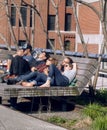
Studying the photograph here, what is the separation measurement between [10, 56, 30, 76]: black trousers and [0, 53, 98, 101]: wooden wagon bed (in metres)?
1.12

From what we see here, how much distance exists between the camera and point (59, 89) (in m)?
13.5

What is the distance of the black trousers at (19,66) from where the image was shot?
1523cm

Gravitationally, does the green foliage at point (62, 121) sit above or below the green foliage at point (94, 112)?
below

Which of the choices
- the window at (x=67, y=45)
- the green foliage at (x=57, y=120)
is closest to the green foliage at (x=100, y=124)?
the green foliage at (x=57, y=120)

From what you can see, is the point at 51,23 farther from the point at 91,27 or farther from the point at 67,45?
the point at 91,27

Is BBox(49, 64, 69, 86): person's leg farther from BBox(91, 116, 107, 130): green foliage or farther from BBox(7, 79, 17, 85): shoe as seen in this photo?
BBox(91, 116, 107, 130): green foliage

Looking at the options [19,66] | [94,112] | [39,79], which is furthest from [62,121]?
[19,66]

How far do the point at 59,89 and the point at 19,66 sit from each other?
2.16 meters

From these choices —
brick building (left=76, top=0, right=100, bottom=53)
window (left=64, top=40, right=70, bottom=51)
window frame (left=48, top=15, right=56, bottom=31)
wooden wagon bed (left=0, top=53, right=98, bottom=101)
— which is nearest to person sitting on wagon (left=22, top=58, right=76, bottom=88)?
→ wooden wagon bed (left=0, top=53, right=98, bottom=101)

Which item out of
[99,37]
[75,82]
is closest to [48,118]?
[75,82]

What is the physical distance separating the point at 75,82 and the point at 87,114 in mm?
2310

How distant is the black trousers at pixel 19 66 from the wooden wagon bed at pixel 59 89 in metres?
1.12

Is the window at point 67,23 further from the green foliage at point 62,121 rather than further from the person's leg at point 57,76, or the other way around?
the green foliage at point 62,121

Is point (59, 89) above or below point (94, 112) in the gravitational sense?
above
